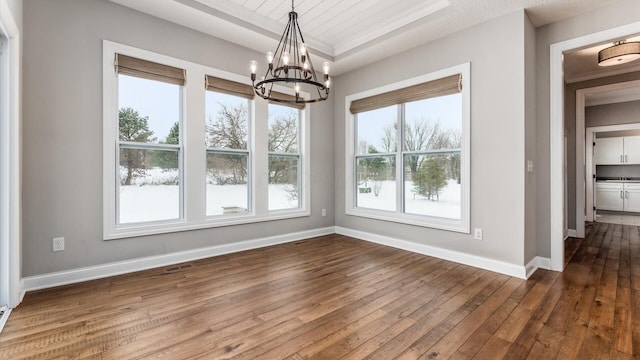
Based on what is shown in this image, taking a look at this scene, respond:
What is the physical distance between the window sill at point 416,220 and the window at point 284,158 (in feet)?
3.59

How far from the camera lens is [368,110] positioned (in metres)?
4.72

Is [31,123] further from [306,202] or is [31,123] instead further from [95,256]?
[306,202]

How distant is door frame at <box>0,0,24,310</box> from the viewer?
7.30 feet

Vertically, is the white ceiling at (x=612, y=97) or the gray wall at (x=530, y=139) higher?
the white ceiling at (x=612, y=97)

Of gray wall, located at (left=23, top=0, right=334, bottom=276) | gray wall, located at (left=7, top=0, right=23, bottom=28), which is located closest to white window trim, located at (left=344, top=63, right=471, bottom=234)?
gray wall, located at (left=23, top=0, right=334, bottom=276)

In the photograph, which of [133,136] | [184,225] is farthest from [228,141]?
[184,225]

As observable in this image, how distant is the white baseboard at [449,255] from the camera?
313 centimetres

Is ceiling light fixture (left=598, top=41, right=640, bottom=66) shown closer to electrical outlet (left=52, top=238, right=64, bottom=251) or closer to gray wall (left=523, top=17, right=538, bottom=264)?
gray wall (left=523, top=17, right=538, bottom=264)

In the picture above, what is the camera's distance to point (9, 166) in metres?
2.24

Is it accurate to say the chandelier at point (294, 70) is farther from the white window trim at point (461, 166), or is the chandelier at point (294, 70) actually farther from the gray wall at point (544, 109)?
the gray wall at point (544, 109)

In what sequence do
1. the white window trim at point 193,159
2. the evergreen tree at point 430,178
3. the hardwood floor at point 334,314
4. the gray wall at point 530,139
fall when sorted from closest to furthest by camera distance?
the hardwood floor at point 334,314 → the white window trim at point 193,159 → the gray wall at point 530,139 → the evergreen tree at point 430,178

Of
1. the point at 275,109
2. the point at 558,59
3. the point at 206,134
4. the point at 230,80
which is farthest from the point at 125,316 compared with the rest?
the point at 558,59

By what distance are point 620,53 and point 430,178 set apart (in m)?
2.70

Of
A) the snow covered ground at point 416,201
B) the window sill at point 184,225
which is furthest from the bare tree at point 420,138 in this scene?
the window sill at point 184,225
